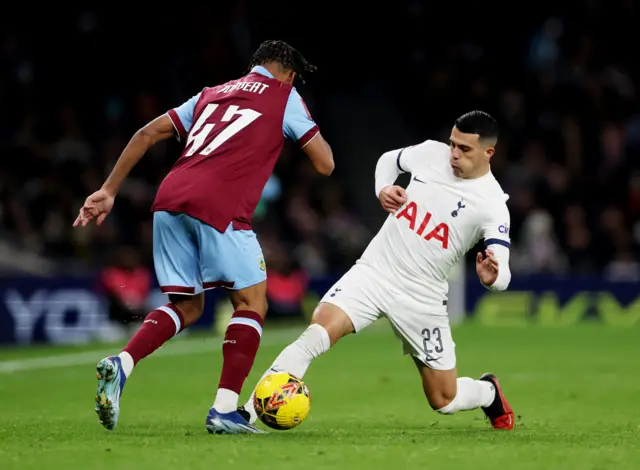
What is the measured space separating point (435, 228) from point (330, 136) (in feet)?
53.6

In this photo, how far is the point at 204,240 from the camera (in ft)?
23.7

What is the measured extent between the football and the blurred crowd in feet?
36.8

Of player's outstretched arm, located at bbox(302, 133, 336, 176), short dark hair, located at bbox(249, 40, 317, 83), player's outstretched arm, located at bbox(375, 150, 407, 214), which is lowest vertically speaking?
player's outstretched arm, located at bbox(375, 150, 407, 214)

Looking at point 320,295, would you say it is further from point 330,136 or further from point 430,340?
point 430,340

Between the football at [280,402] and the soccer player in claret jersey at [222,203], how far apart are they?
25 cm

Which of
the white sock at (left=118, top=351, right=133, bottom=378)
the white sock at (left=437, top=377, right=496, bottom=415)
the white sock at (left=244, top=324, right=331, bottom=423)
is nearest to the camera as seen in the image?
the white sock at (left=118, top=351, right=133, bottom=378)

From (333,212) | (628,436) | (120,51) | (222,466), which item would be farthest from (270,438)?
(120,51)

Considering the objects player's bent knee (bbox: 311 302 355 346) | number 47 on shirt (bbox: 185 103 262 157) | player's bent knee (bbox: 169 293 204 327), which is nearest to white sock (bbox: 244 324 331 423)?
player's bent knee (bbox: 311 302 355 346)

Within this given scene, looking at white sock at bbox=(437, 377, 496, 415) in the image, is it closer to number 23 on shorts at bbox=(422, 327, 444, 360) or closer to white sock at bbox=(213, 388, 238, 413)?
number 23 on shorts at bbox=(422, 327, 444, 360)

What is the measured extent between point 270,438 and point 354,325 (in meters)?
0.93

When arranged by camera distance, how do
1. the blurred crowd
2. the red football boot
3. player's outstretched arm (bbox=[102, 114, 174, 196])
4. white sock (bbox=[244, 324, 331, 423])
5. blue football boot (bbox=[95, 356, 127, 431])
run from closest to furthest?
blue football boot (bbox=[95, 356, 127, 431]), white sock (bbox=[244, 324, 331, 423]), player's outstretched arm (bbox=[102, 114, 174, 196]), the red football boot, the blurred crowd

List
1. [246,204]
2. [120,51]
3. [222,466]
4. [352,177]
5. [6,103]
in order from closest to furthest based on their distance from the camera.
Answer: [222,466] < [246,204] < [6,103] < [120,51] < [352,177]

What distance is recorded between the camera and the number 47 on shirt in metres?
7.32

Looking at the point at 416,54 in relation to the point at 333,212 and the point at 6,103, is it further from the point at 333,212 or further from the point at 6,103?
the point at 6,103
